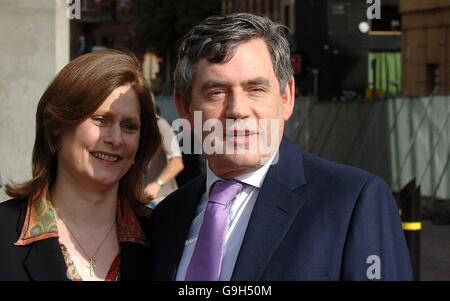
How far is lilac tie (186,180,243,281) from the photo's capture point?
9.19 ft

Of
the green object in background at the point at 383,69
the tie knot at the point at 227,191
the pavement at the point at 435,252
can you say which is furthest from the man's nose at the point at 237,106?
the green object in background at the point at 383,69

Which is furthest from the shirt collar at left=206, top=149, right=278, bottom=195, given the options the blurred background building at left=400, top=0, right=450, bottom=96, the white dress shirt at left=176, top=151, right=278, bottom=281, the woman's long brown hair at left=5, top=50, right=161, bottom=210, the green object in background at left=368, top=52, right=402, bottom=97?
the green object in background at left=368, top=52, right=402, bottom=97

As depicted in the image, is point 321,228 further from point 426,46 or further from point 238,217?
point 426,46

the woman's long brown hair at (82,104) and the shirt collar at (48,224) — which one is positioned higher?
the woman's long brown hair at (82,104)

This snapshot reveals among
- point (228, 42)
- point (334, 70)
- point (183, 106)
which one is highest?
point (228, 42)

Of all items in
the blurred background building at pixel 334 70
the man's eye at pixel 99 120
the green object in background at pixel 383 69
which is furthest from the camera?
the green object in background at pixel 383 69

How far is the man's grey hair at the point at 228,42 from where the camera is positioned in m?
2.77

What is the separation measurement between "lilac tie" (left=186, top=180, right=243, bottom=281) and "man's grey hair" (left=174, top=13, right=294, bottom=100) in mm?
325

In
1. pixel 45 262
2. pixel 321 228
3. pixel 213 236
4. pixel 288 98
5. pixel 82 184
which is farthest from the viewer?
pixel 82 184

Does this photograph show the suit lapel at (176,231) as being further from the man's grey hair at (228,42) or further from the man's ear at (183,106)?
the man's grey hair at (228,42)

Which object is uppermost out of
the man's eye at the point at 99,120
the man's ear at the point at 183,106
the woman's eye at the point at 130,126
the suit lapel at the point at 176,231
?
the man's ear at the point at 183,106

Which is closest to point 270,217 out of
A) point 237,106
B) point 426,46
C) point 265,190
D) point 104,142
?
point 265,190

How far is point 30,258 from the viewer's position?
120 inches

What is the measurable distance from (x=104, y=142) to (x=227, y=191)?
1.64ft
